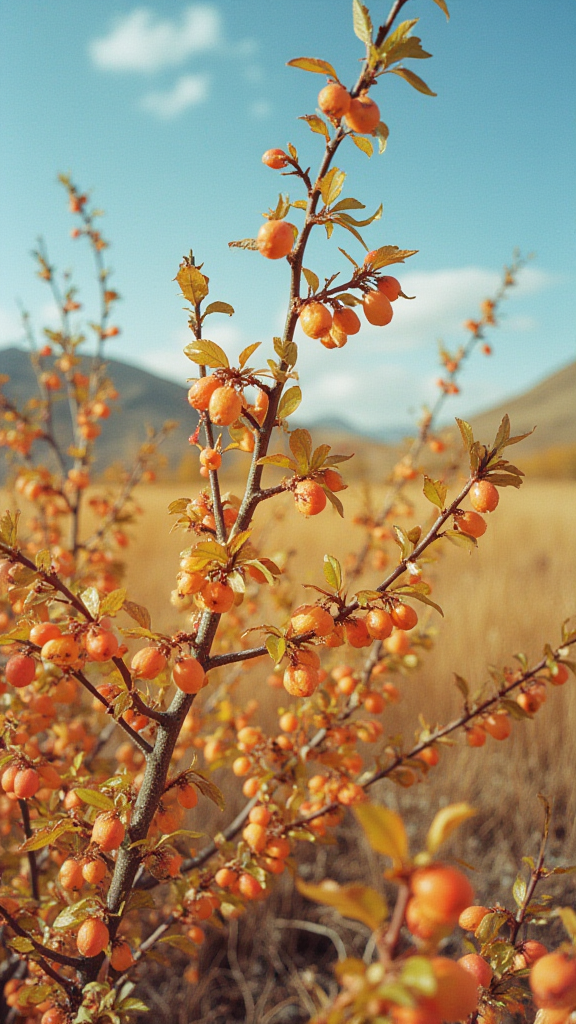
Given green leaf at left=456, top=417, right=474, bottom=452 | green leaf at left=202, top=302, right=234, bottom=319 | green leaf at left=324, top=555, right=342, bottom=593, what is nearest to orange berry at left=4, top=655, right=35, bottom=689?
green leaf at left=324, top=555, right=342, bottom=593

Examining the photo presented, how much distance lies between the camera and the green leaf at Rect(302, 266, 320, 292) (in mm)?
833

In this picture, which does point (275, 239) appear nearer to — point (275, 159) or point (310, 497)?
point (275, 159)

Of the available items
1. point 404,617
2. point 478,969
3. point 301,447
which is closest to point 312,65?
point 301,447

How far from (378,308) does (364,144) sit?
23cm

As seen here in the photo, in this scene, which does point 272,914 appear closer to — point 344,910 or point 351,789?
point 351,789

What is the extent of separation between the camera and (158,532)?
9.09m

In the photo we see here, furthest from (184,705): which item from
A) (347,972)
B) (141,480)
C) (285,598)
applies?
(141,480)

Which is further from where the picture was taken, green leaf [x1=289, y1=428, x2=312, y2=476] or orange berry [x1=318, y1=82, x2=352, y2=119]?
green leaf [x1=289, y1=428, x2=312, y2=476]

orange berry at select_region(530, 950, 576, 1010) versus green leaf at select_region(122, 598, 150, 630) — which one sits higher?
green leaf at select_region(122, 598, 150, 630)

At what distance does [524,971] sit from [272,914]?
1963 mm

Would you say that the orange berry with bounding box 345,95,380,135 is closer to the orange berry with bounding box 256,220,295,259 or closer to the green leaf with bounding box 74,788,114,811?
the orange berry with bounding box 256,220,295,259

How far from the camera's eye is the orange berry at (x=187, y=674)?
808mm

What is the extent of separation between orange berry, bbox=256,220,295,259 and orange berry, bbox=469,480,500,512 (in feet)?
1.38

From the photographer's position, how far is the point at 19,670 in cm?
86
